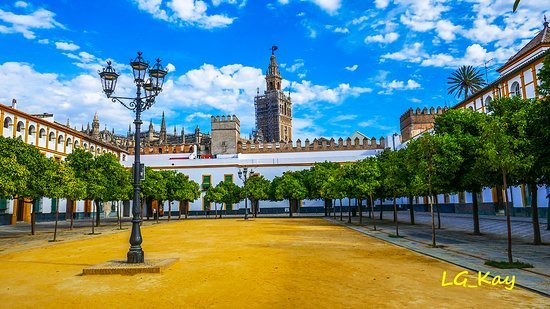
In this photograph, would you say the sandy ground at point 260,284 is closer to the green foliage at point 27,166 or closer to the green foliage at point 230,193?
the green foliage at point 27,166

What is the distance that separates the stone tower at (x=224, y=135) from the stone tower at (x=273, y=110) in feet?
168

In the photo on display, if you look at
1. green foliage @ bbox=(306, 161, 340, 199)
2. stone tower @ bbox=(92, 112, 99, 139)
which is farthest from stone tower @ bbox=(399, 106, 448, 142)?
stone tower @ bbox=(92, 112, 99, 139)

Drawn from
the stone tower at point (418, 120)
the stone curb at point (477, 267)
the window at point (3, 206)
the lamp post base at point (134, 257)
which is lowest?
the stone curb at point (477, 267)

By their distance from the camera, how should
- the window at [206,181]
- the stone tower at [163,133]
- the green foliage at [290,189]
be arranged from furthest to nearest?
the stone tower at [163,133] < the window at [206,181] < the green foliage at [290,189]

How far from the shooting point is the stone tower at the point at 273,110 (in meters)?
118

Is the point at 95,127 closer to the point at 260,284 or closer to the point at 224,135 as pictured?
the point at 224,135

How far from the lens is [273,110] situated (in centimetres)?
12256

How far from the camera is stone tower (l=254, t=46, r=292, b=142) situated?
118m

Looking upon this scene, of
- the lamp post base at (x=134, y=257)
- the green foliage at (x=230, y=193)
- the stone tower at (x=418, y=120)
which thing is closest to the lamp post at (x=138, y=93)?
the lamp post base at (x=134, y=257)

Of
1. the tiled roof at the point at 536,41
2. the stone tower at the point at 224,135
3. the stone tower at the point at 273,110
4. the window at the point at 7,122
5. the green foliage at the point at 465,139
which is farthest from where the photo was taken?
the stone tower at the point at 273,110

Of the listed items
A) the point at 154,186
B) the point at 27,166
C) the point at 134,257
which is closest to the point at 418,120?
the point at 154,186

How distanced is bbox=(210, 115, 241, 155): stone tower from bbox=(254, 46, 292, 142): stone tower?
168ft

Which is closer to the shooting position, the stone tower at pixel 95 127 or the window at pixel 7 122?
the window at pixel 7 122

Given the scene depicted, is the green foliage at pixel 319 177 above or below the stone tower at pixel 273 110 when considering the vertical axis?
below
